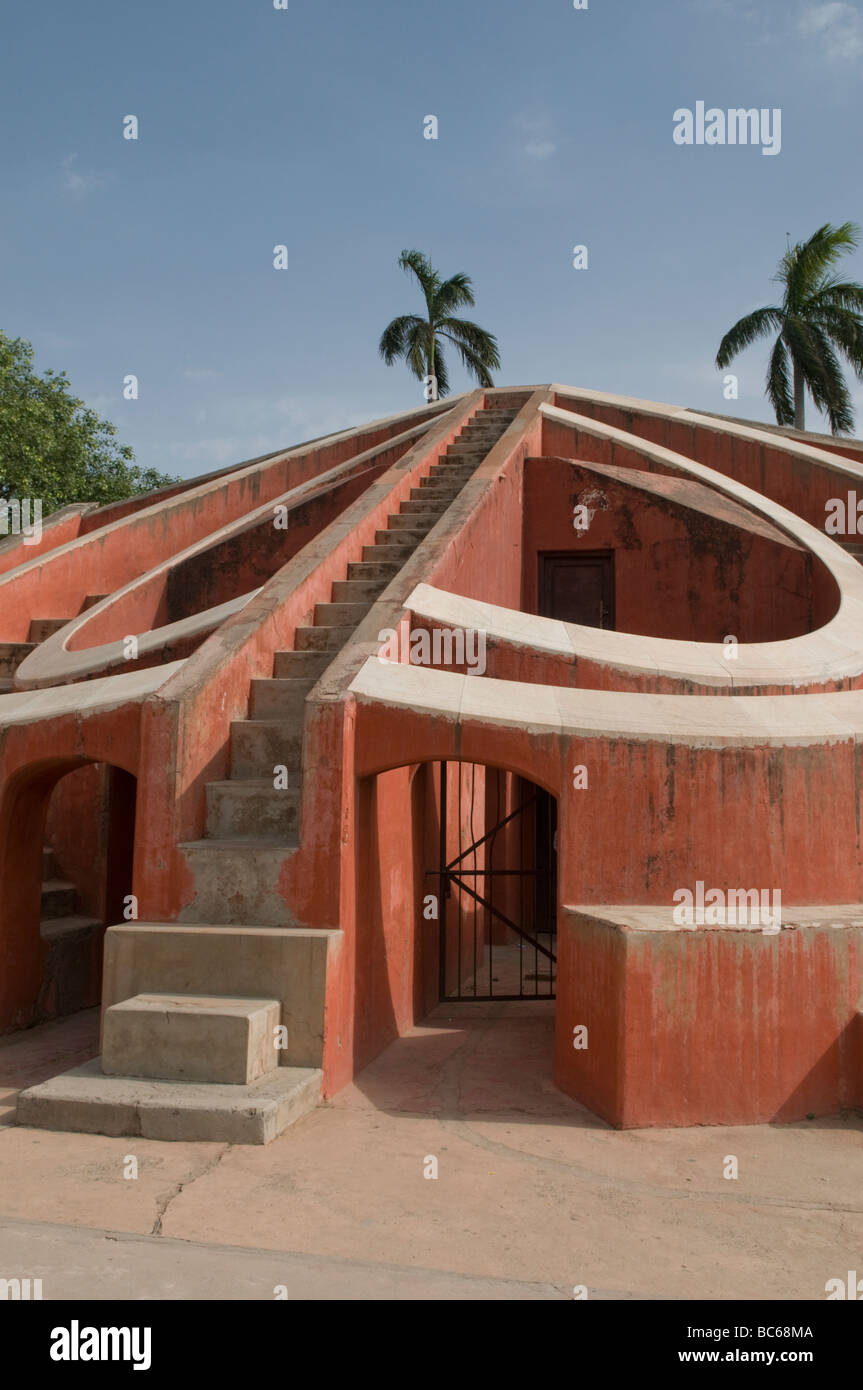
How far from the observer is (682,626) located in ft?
29.9

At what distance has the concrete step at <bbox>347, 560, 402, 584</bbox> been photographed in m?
7.28

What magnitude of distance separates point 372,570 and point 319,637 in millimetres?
1073

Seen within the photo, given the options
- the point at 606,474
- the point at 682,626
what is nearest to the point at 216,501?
the point at 606,474

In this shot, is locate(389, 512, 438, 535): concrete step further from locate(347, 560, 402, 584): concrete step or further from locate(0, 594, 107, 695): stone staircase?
locate(0, 594, 107, 695): stone staircase

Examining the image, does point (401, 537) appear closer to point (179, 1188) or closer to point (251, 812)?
point (251, 812)

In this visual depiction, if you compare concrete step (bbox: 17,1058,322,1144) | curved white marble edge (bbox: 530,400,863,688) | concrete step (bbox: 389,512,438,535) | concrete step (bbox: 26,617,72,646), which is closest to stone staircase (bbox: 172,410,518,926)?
concrete step (bbox: 17,1058,322,1144)

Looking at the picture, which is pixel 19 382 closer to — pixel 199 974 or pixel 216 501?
pixel 216 501

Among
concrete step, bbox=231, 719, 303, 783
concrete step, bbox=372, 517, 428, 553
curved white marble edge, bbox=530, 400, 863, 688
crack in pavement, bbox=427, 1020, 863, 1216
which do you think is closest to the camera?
crack in pavement, bbox=427, 1020, 863, 1216

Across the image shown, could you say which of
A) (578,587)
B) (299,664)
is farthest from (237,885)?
(578,587)

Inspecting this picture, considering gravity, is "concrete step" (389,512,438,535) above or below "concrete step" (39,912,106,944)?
above

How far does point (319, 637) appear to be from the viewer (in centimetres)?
642

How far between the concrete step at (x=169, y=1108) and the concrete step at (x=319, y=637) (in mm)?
2636

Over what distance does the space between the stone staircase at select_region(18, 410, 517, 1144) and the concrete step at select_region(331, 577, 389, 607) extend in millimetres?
1602

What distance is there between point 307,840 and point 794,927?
6.99ft
